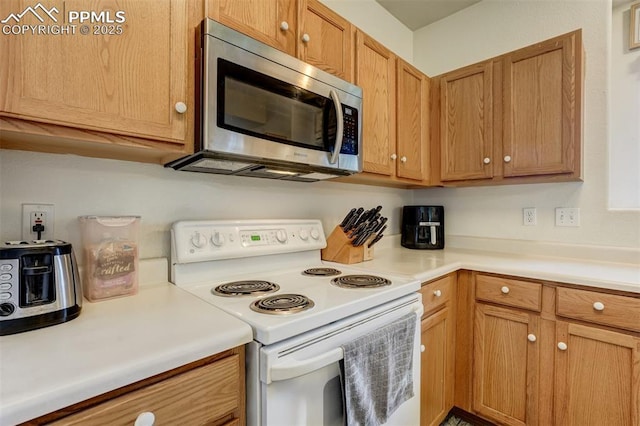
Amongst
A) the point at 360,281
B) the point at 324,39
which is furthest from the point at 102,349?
the point at 324,39

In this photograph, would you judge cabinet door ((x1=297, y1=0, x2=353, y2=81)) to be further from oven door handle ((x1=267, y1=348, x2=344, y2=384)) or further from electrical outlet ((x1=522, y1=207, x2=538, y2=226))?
electrical outlet ((x1=522, y1=207, x2=538, y2=226))

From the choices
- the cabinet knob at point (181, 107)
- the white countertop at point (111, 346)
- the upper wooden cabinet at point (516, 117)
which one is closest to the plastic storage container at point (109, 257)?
the white countertop at point (111, 346)

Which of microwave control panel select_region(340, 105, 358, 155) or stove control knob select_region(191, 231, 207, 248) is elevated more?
microwave control panel select_region(340, 105, 358, 155)

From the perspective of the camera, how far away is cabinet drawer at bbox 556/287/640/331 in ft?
4.00

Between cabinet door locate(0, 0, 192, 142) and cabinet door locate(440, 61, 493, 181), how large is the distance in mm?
1710

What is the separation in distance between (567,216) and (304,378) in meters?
1.91

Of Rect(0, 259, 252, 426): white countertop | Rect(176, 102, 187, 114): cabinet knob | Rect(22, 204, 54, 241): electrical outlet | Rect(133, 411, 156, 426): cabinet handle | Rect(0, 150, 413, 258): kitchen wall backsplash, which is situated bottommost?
Rect(133, 411, 156, 426): cabinet handle

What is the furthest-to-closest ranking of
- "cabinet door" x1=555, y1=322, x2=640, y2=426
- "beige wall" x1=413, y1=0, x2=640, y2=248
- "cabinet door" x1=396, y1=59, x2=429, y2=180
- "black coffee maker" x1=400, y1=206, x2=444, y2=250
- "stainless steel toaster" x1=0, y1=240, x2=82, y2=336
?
1. "black coffee maker" x1=400, y1=206, x2=444, y2=250
2. "cabinet door" x1=396, y1=59, x2=429, y2=180
3. "beige wall" x1=413, y1=0, x2=640, y2=248
4. "cabinet door" x1=555, y1=322, x2=640, y2=426
5. "stainless steel toaster" x1=0, y1=240, x2=82, y2=336

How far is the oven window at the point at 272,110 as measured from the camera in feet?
3.39

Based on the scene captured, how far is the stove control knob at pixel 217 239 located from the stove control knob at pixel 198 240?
0.04 metres

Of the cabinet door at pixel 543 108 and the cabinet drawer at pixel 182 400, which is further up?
the cabinet door at pixel 543 108

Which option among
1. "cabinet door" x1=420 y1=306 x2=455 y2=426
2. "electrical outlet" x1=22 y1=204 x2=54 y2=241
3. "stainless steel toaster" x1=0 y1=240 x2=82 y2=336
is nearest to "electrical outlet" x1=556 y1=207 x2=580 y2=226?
"cabinet door" x1=420 y1=306 x2=455 y2=426

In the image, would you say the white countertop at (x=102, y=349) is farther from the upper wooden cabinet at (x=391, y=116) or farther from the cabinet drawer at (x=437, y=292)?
the upper wooden cabinet at (x=391, y=116)

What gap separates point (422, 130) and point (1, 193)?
2100 mm
